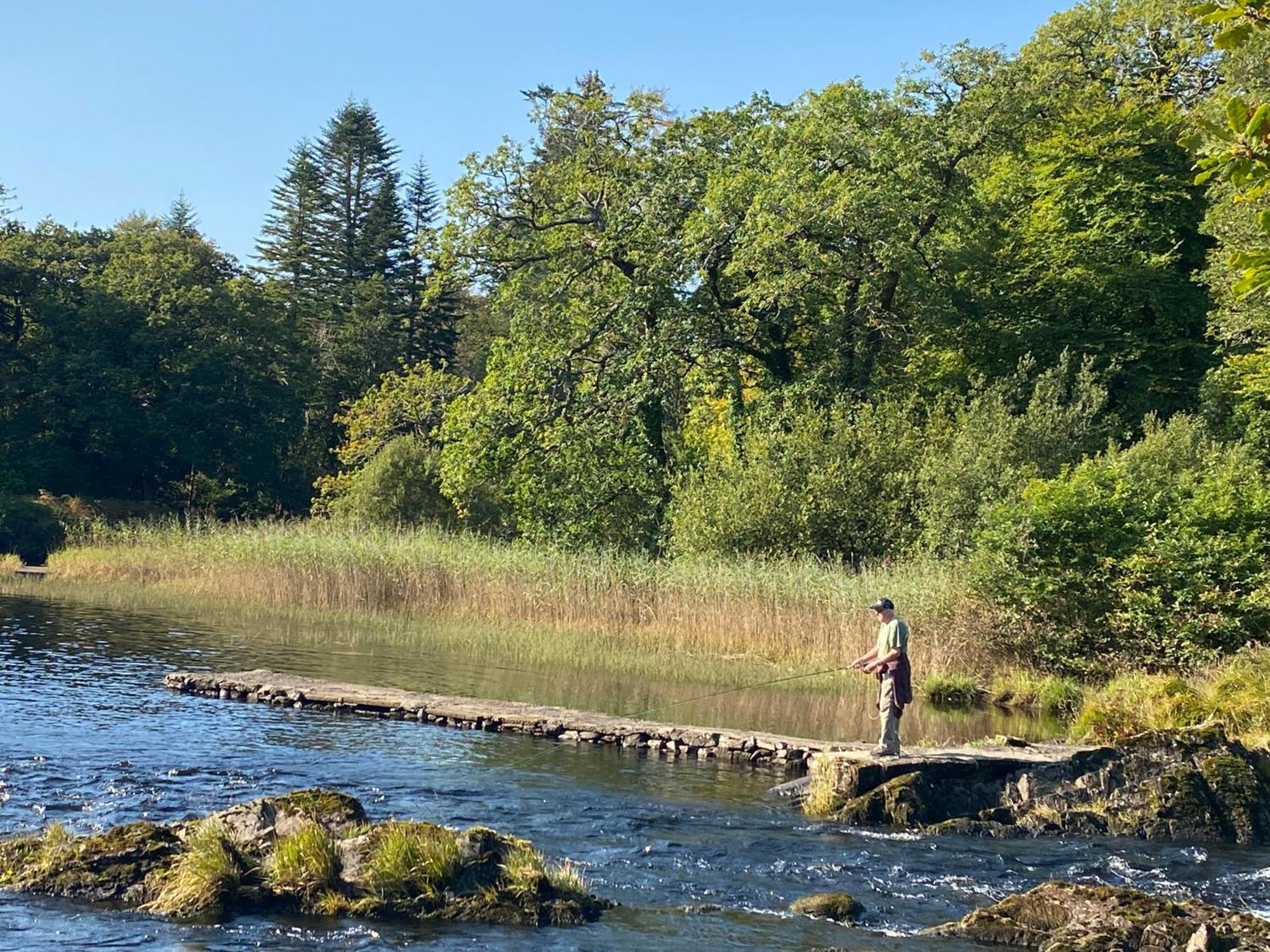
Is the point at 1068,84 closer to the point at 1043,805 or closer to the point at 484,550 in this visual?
the point at 484,550

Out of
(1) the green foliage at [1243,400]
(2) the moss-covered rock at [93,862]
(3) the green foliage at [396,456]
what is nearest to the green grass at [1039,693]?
(1) the green foliage at [1243,400]

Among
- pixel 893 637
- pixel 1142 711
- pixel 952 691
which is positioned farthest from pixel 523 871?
pixel 952 691

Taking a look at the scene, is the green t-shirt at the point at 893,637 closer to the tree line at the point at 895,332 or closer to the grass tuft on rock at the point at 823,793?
the grass tuft on rock at the point at 823,793

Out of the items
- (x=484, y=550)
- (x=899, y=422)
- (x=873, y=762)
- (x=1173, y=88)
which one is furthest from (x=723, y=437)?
(x=873, y=762)

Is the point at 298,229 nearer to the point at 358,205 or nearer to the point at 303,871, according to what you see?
the point at 358,205

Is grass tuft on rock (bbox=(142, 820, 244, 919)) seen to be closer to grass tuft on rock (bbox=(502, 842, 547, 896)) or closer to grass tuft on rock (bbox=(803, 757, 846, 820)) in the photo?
grass tuft on rock (bbox=(502, 842, 547, 896))

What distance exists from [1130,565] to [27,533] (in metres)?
37.5

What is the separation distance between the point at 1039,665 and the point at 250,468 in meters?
43.2

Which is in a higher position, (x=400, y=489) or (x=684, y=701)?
(x=400, y=489)

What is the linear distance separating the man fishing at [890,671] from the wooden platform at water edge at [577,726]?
0.32 meters

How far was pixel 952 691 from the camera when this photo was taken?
913 inches

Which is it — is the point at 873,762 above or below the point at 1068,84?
below

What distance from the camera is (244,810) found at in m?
10.9

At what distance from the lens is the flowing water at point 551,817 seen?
9750mm
